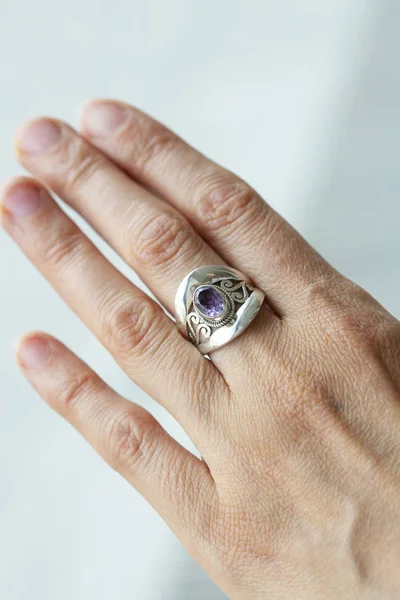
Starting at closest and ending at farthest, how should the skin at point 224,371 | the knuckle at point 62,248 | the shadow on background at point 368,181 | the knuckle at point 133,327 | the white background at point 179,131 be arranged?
the skin at point 224,371, the knuckle at point 133,327, the knuckle at point 62,248, the white background at point 179,131, the shadow on background at point 368,181

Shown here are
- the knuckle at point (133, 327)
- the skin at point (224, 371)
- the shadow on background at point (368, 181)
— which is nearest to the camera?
the skin at point (224, 371)

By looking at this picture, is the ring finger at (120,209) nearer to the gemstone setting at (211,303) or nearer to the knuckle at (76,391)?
the gemstone setting at (211,303)

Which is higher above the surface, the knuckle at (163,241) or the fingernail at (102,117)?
the fingernail at (102,117)

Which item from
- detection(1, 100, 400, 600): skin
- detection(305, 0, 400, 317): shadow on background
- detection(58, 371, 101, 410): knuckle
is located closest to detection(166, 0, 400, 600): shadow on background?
detection(305, 0, 400, 317): shadow on background

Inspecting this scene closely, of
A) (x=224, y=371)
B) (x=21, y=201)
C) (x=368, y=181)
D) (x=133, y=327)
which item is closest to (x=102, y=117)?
(x=21, y=201)

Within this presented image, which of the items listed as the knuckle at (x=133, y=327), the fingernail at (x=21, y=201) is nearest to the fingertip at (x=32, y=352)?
the knuckle at (x=133, y=327)

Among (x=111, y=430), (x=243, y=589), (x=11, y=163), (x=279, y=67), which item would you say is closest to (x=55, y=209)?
(x=111, y=430)

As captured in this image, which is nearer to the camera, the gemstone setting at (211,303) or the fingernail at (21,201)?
the gemstone setting at (211,303)

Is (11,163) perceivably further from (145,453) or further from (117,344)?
(145,453)
